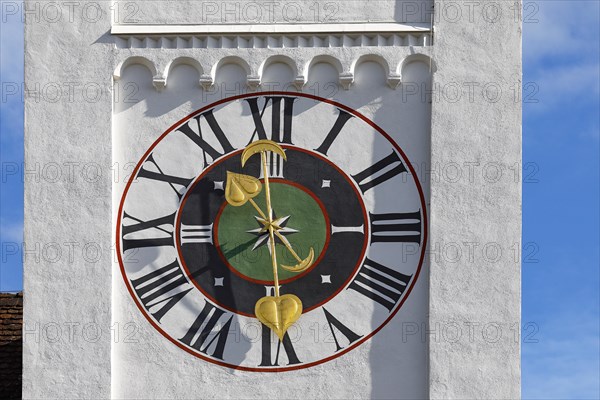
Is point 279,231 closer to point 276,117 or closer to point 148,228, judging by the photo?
point 276,117

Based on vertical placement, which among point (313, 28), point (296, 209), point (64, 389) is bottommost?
point (64, 389)

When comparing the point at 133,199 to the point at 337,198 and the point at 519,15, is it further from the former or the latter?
the point at 519,15

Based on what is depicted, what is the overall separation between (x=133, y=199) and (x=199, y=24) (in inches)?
74.4

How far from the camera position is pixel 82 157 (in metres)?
20.8

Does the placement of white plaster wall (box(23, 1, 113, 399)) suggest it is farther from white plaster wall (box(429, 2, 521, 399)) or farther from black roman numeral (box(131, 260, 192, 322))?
white plaster wall (box(429, 2, 521, 399))

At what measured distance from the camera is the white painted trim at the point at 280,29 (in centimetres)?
2103

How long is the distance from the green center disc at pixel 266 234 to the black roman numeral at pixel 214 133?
545 mm

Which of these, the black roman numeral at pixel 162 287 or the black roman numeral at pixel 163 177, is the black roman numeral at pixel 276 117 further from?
the black roman numeral at pixel 162 287

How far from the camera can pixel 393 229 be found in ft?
67.4

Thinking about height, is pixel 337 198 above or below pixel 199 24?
below

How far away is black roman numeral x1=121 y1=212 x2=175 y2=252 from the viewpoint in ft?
67.5

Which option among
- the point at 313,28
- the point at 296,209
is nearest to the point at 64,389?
the point at 296,209

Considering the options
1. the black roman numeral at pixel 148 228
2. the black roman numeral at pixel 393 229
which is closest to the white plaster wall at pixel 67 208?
the black roman numeral at pixel 148 228

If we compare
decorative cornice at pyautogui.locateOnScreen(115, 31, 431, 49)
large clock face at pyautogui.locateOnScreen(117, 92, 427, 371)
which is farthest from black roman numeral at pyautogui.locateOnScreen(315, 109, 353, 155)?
decorative cornice at pyautogui.locateOnScreen(115, 31, 431, 49)
